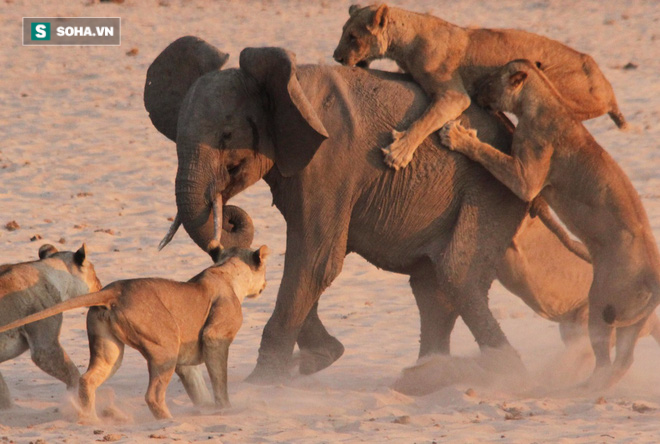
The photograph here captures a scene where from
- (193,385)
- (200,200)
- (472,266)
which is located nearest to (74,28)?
(200,200)

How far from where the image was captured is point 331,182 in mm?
8008

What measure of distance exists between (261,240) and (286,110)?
5.96 meters

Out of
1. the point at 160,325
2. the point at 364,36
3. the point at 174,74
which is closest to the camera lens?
the point at 160,325

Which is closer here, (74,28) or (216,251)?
(216,251)

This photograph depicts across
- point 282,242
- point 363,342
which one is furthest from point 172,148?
point 363,342

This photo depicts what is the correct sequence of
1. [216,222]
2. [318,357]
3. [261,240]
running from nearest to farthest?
[216,222] → [318,357] → [261,240]

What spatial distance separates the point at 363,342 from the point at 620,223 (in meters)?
2.91

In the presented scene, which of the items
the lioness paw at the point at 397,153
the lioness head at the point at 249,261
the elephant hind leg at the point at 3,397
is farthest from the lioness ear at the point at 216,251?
the elephant hind leg at the point at 3,397

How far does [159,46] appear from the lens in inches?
869

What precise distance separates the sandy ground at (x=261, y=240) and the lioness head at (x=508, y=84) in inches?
67.2

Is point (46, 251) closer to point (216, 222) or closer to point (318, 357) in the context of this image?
point (216, 222)

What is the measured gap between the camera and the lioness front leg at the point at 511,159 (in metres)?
7.96

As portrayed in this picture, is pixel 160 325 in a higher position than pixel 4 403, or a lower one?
higher

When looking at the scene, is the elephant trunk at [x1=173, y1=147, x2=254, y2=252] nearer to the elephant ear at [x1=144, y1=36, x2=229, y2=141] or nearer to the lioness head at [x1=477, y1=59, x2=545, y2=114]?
the elephant ear at [x1=144, y1=36, x2=229, y2=141]
